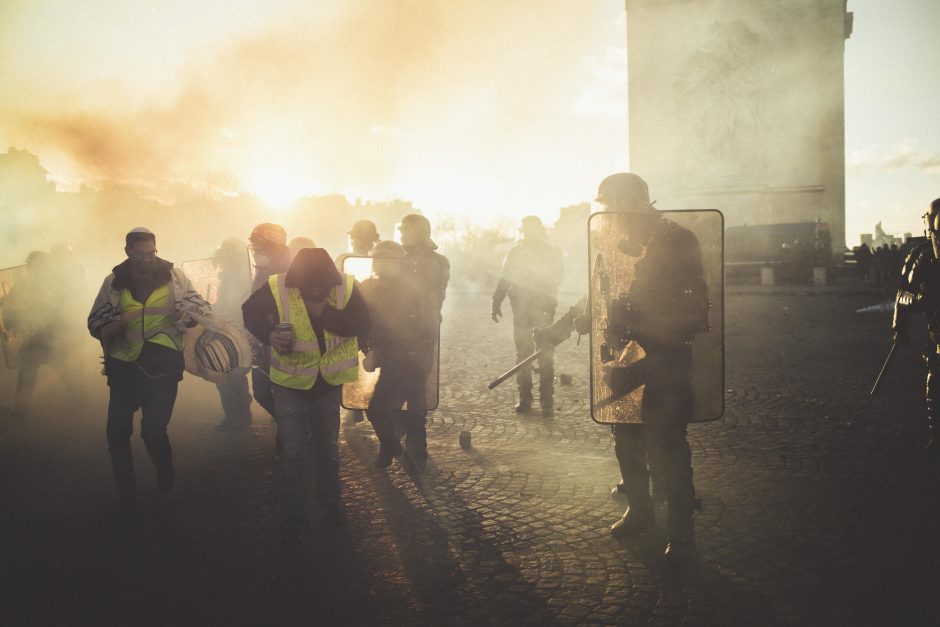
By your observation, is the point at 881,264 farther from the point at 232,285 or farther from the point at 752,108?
the point at 232,285

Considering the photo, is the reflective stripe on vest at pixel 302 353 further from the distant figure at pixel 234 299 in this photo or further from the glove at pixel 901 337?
the glove at pixel 901 337

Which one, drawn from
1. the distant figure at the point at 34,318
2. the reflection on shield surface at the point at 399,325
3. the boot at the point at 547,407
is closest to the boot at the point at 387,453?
the reflection on shield surface at the point at 399,325

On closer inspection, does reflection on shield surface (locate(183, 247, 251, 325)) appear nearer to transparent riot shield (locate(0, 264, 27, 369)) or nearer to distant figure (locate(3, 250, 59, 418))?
distant figure (locate(3, 250, 59, 418))

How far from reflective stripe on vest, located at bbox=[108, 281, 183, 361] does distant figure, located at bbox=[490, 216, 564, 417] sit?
366 cm

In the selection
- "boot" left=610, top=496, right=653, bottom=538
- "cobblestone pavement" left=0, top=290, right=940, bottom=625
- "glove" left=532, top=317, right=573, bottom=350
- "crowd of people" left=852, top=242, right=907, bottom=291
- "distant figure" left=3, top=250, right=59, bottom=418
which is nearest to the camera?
"cobblestone pavement" left=0, top=290, right=940, bottom=625

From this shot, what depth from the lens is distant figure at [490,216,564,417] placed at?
742 centimetres

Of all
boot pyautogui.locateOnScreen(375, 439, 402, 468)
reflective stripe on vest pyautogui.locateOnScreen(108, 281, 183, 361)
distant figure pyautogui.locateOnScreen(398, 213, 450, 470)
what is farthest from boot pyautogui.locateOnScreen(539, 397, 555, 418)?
reflective stripe on vest pyautogui.locateOnScreen(108, 281, 183, 361)

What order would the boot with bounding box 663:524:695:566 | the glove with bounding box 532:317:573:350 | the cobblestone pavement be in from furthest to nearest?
the glove with bounding box 532:317:573:350
the boot with bounding box 663:524:695:566
the cobblestone pavement

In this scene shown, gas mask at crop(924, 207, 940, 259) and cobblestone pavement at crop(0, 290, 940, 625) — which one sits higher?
gas mask at crop(924, 207, 940, 259)

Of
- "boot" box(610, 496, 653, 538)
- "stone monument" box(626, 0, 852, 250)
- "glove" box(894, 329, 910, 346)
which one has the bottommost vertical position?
"boot" box(610, 496, 653, 538)

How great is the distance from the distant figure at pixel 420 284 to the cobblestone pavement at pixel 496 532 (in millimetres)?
197

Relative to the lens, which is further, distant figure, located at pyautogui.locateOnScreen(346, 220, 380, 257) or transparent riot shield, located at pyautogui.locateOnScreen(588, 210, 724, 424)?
distant figure, located at pyautogui.locateOnScreen(346, 220, 380, 257)

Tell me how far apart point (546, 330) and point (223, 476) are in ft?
9.02

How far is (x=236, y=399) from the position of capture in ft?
23.2
